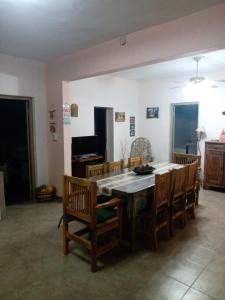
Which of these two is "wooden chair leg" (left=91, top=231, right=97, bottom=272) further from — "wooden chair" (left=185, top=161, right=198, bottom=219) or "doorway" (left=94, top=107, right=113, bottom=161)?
"doorway" (left=94, top=107, right=113, bottom=161)

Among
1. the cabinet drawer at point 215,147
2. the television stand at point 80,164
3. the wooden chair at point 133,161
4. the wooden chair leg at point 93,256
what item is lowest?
the wooden chair leg at point 93,256

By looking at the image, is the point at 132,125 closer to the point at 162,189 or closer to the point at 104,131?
the point at 104,131

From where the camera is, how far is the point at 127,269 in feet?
7.70

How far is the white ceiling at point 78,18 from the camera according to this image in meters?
2.32

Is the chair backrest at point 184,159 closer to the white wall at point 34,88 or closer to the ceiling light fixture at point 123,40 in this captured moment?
the ceiling light fixture at point 123,40

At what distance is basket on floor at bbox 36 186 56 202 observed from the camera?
4.37 metres

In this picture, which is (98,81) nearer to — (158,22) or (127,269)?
(158,22)

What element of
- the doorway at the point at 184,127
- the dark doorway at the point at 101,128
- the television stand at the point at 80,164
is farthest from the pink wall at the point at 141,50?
the doorway at the point at 184,127

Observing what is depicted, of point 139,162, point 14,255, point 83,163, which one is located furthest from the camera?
point 83,163

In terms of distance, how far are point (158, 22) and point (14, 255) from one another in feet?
10.4

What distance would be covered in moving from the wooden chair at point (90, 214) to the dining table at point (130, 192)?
110mm

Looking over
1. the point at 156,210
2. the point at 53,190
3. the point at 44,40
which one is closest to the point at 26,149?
the point at 53,190

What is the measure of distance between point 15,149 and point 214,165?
161 inches

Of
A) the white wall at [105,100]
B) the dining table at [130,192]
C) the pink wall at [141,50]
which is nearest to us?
the pink wall at [141,50]
